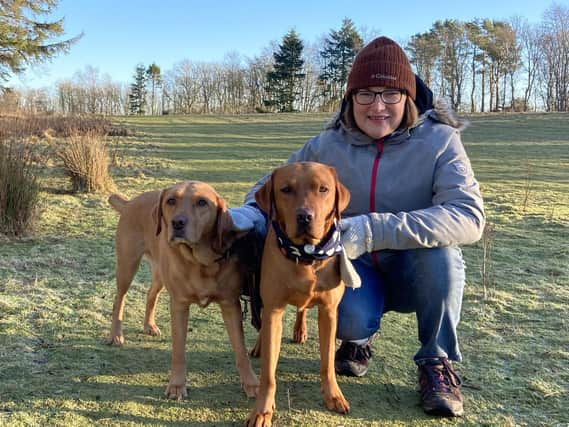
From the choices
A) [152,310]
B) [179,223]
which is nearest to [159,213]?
[179,223]

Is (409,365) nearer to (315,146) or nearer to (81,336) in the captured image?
(315,146)

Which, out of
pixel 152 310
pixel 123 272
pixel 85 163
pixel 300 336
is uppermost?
pixel 85 163

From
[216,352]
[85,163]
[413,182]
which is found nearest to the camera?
[413,182]

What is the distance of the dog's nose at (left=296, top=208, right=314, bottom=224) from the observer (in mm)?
2420

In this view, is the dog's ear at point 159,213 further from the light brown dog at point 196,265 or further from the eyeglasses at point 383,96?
the eyeglasses at point 383,96

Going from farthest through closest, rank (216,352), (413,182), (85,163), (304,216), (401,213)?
1. (85,163)
2. (216,352)
3. (413,182)
4. (401,213)
5. (304,216)

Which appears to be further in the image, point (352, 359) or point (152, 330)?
point (152, 330)

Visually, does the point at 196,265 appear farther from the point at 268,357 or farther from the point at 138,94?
the point at 138,94

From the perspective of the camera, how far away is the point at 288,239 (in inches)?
98.4

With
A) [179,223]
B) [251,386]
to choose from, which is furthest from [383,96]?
[251,386]

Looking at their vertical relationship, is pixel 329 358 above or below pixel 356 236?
below

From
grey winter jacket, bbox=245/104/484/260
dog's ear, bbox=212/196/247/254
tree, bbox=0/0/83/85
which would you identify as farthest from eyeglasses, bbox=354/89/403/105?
tree, bbox=0/0/83/85

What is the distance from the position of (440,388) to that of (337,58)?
5352 centimetres

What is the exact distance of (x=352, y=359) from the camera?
3098mm
